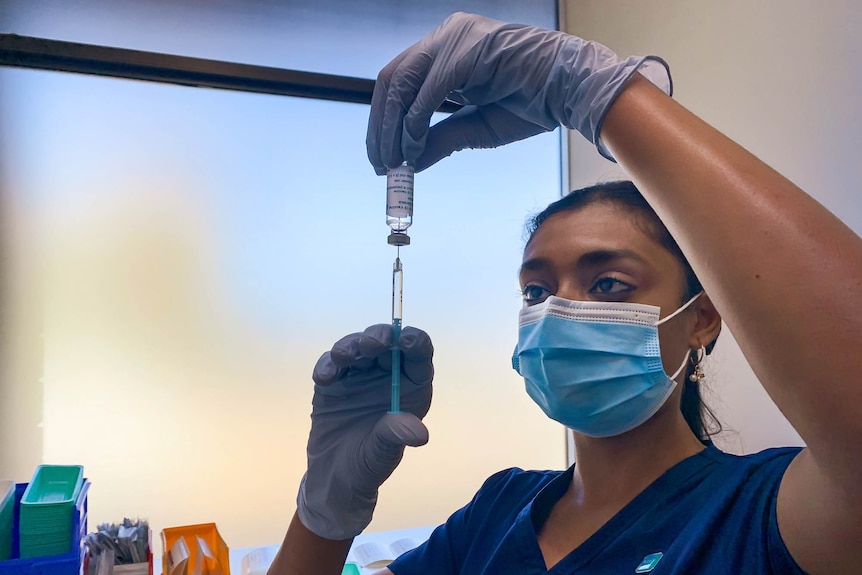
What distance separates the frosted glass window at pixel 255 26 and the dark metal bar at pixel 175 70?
13 centimetres

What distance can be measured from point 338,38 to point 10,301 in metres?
1.22

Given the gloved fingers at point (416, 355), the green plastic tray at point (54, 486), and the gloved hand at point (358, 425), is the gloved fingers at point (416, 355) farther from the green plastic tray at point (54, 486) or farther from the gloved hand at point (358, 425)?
the green plastic tray at point (54, 486)

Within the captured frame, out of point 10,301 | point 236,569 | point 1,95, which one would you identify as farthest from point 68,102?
point 236,569

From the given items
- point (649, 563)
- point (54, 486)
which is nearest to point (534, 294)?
point (649, 563)

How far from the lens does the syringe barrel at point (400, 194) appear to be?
1.06m

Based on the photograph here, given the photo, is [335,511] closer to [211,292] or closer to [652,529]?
[652,529]

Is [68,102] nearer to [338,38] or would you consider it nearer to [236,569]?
[338,38]

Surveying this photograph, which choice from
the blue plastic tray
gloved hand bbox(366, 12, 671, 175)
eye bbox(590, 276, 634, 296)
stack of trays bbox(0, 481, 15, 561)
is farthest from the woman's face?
stack of trays bbox(0, 481, 15, 561)

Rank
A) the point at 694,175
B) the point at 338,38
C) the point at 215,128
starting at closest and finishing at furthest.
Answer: the point at 694,175
the point at 215,128
the point at 338,38

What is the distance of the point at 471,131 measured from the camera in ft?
3.77

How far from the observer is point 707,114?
157 centimetres

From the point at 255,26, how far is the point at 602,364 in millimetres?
1553

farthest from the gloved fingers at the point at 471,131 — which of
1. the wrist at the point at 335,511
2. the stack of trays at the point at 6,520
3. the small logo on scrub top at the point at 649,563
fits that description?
the stack of trays at the point at 6,520

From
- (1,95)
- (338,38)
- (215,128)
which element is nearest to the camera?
(1,95)
